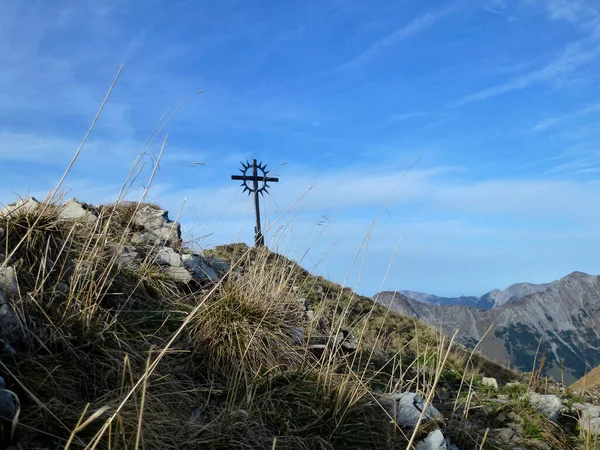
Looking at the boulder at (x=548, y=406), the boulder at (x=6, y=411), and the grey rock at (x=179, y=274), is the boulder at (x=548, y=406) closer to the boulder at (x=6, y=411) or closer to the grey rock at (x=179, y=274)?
the grey rock at (x=179, y=274)

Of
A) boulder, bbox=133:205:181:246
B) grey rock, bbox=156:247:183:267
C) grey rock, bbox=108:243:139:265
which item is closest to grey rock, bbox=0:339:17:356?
grey rock, bbox=108:243:139:265

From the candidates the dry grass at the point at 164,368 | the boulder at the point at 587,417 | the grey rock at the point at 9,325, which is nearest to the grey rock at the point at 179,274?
the dry grass at the point at 164,368

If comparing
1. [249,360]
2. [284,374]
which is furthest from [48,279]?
[284,374]

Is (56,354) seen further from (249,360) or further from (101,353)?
(249,360)

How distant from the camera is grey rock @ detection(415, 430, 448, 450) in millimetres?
3709

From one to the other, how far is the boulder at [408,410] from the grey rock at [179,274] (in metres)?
2.53

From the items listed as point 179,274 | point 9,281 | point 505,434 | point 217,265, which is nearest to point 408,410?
point 505,434

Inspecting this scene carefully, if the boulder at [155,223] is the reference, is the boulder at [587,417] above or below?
below

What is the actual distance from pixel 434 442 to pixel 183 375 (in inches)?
75.2

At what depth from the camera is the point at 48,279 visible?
4.04m

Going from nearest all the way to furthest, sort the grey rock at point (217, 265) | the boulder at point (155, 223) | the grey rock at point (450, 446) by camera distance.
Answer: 1. the grey rock at point (450, 446)
2. the grey rock at point (217, 265)
3. the boulder at point (155, 223)

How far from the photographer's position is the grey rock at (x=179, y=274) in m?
5.50

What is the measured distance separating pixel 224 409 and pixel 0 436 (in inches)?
52.2

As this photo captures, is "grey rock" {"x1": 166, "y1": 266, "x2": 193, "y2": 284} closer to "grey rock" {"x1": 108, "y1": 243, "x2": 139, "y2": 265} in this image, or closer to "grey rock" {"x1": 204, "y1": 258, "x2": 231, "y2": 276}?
"grey rock" {"x1": 108, "y1": 243, "x2": 139, "y2": 265}
